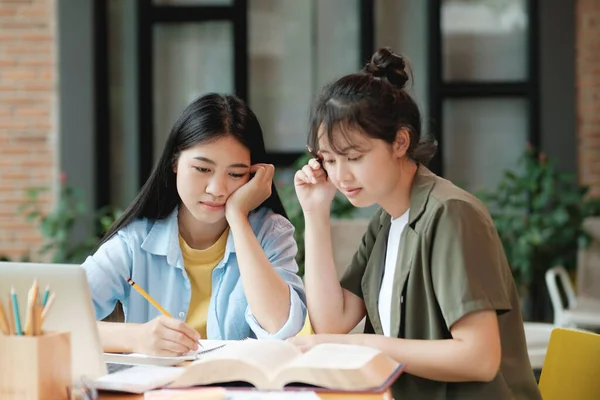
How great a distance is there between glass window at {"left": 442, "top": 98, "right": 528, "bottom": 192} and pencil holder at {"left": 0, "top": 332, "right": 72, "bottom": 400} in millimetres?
4255

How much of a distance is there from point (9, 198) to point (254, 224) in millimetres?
3495

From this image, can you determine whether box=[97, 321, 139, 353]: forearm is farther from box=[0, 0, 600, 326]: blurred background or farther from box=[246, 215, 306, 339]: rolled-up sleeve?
box=[0, 0, 600, 326]: blurred background

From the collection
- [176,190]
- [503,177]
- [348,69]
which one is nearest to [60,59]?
[348,69]

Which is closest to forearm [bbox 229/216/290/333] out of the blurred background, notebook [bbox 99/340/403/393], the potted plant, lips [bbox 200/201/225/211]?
lips [bbox 200/201/225/211]

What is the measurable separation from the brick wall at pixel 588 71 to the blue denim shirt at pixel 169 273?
11.8ft

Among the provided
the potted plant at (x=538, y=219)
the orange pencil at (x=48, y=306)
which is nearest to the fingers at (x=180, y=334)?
the orange pencil at (x=48, y=306)

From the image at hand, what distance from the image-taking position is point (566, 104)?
518 cm

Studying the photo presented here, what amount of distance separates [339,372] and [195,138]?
0.88m

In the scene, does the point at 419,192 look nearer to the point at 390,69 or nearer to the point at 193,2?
the point at 390,69

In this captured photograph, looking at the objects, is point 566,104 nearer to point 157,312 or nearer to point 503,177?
point 503,177

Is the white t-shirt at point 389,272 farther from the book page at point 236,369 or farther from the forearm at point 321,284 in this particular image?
the book page at point 236,369

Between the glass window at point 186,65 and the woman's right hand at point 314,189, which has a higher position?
the glass window at point 186,65

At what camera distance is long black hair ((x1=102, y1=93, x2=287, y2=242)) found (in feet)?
6.59

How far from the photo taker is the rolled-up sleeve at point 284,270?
6.17ft
